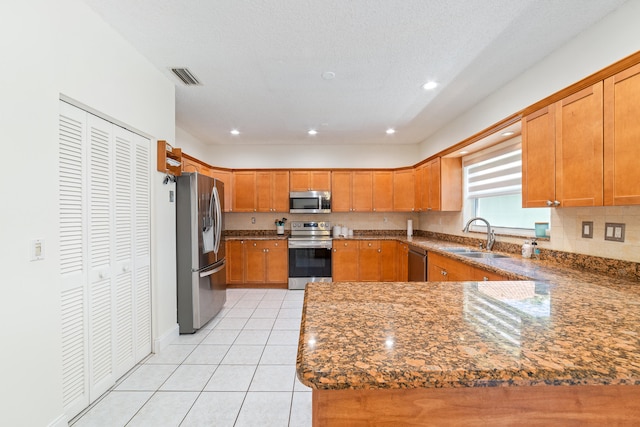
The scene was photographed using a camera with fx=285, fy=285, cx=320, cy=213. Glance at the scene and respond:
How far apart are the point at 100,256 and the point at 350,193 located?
3902 millimetres

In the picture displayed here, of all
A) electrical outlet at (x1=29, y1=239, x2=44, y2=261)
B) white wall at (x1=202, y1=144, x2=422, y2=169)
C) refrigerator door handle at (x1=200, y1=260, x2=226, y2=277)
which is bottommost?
refrigerator door handle at (x1=200, y1=260, x2=226, y2=277)

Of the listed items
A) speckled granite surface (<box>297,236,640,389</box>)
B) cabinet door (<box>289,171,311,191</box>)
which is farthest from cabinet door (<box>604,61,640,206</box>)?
cabinet door (<box>289,171,311,191</box>)

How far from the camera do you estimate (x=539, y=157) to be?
2.25m

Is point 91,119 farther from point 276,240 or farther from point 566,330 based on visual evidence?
point 276,240

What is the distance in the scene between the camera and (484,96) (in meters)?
3.12

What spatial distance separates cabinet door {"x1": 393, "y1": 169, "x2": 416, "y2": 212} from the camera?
516cm

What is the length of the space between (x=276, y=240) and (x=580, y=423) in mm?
4408

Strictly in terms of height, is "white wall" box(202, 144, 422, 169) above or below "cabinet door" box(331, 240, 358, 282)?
above

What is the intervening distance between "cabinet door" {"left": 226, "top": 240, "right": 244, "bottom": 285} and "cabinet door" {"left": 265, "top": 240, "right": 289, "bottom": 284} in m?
0.44

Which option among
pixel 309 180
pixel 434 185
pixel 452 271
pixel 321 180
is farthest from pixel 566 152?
pixel 309 180

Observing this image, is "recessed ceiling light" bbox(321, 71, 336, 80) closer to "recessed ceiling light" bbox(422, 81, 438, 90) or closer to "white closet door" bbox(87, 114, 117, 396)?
"recessed ceiling light" bbox(422, 81, 438, 90)

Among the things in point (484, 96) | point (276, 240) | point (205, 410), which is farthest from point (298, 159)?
point (205, 410)

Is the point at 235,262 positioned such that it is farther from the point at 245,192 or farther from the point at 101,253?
the point at 101,253

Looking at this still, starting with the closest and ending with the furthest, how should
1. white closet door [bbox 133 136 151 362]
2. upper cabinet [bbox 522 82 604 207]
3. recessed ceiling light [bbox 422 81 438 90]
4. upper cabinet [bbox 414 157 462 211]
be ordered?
1. upper cabinet [bbox 522 82 604 207]
2. white closet door [bbox 133 136 151 362]
3. recessed ceiling light [bbox 422 81 438 90]
4. upper cabinet [bbox 414 157 462 211]
